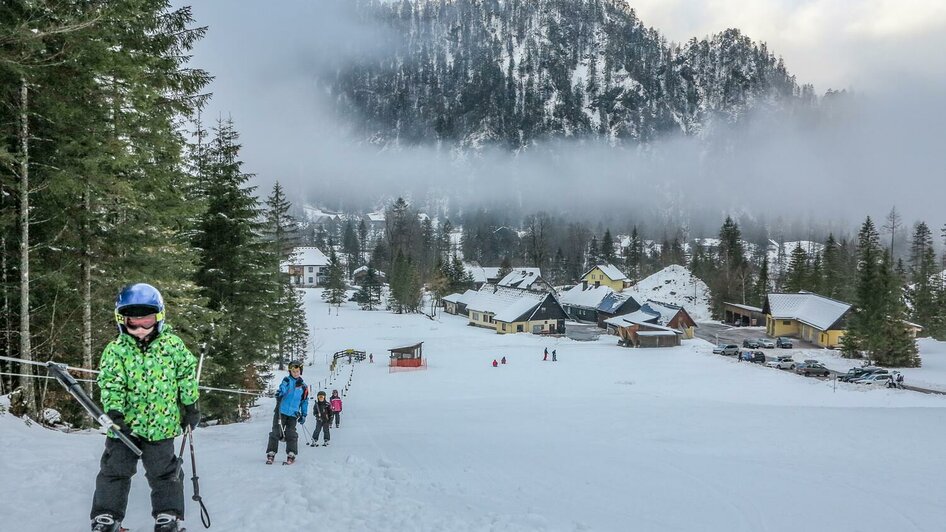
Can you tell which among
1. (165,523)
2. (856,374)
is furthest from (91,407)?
(856,374)

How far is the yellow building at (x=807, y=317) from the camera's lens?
162 feet

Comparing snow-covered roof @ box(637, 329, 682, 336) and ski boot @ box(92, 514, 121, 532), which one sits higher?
ski boot @ box(92, 514, 121, 532)

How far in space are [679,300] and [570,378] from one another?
60.4 metres

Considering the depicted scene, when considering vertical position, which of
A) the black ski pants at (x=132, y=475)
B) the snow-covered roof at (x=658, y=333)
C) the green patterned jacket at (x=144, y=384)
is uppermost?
the green patterned jacket at (x=144, y=384)

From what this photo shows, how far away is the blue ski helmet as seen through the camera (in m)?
4.10

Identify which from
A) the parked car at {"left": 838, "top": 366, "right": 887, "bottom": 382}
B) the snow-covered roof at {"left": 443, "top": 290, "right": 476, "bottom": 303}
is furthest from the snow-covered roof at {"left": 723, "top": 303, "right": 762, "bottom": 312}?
the snow-covered roof at {"left": 443, "top": 290, "right": 476, "bottom": 303}

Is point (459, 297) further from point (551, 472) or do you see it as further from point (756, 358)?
point (551, 472)

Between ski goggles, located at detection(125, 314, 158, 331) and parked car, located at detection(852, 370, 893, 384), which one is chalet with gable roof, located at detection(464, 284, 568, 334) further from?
ski goggles, located at detection(125, 314, 158, 331)

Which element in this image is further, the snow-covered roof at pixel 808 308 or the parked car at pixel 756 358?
the snow-covered roof at pixel 808 308

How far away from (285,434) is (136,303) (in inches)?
199

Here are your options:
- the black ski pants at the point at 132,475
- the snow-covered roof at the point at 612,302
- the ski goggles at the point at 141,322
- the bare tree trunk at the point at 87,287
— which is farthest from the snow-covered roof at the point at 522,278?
the ski goggles at the point at 141,322

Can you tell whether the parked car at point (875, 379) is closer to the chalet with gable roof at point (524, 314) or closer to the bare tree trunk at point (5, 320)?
the chalet with gable roof at point (524, 314)

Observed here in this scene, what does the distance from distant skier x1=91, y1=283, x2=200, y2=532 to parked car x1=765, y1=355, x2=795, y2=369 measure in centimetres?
4112

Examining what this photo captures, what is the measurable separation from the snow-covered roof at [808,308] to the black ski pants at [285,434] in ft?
183
